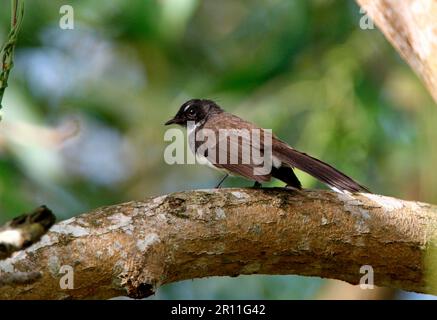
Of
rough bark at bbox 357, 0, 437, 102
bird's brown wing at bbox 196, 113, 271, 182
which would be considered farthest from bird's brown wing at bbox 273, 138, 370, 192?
rough bark at bbox 357, 0, 437, 102

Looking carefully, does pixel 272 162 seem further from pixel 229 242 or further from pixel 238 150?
pixel 229 242

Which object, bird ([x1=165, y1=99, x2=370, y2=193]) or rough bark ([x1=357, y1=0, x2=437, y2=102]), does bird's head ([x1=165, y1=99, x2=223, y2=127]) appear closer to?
bird ([x1=165, y1=99, x2=370, y2=193])

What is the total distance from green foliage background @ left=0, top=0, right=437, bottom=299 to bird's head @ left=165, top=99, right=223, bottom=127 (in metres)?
0.59

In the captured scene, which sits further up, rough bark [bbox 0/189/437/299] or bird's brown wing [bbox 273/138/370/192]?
bird's brown wing [bbox 273/138/370/192]

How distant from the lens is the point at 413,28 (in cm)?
402

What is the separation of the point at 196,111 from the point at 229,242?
6.51 ft

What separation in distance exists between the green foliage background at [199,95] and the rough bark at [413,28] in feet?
1.52

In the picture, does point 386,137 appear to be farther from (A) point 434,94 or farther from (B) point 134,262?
(B) point 134,262

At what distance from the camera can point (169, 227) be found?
3.71m

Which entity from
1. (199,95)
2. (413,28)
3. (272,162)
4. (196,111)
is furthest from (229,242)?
(199,95)

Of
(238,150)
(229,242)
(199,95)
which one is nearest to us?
(229,242)

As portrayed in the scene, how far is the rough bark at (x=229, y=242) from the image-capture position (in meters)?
3.49

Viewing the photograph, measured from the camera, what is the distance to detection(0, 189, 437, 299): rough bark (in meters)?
3.49

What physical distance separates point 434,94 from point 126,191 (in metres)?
4.97
